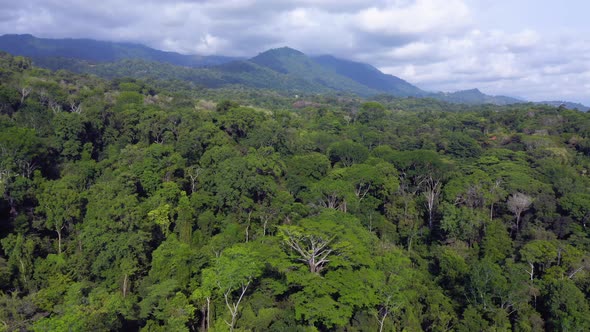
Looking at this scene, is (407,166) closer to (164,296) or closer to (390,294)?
(390,294)

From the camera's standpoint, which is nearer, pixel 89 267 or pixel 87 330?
pixel 87 330

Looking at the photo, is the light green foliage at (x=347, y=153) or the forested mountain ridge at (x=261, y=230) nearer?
the forested mountain ridge at (x=261, y=230)

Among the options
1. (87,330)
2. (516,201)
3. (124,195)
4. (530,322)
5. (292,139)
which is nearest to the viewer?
(87,330)

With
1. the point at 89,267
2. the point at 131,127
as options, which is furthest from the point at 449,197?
the point at 131,127

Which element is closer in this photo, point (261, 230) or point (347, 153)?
point (261, 230)

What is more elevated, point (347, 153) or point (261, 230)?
point (347, 153)

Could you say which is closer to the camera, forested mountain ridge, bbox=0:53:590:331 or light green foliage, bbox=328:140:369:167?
forested mountain ridge, bbox=0:53:590:331

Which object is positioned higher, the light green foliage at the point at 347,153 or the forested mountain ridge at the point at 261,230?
the light green foliage at the point at 347,153

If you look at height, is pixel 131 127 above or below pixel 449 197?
above
